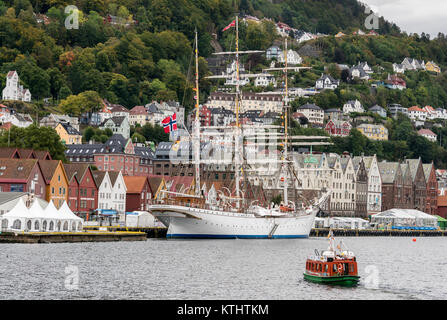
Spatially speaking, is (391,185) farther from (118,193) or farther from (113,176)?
(113,176)

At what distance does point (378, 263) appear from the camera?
7919 centimetres

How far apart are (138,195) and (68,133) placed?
217 feet

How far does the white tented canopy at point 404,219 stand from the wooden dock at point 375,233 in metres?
2.53

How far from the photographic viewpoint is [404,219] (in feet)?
538

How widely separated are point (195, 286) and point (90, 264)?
13521 millimetres

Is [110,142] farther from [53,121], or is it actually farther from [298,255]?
[298,255]

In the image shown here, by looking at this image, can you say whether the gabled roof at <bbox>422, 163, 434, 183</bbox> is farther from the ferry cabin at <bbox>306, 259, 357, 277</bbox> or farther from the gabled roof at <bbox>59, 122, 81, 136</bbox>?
the ferry cabin at <bbox>306, 259, 357, 277</bbox>

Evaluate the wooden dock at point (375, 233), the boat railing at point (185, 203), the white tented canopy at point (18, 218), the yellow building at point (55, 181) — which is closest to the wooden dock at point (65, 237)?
the white tented canopy at point (18, 218)

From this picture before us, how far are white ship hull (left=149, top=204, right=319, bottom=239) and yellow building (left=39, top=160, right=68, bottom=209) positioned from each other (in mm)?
14260

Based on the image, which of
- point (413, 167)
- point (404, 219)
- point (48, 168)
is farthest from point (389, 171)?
point (48, 168)

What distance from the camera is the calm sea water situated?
5300 cm

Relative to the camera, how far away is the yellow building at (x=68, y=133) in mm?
Result: 190750

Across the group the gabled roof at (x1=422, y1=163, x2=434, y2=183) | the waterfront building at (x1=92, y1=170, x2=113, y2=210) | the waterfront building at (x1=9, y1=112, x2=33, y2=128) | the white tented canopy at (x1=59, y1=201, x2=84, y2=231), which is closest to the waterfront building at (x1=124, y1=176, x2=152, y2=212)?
the waterfront building at (x1=92, y1=170, x2=113, y2=210)

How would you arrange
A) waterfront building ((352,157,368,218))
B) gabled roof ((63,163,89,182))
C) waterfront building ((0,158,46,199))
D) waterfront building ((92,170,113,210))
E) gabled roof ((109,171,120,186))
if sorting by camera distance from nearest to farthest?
1. waterfront building ((0,158,46,199))
2. gabled roof ((63,163,89,182))
3. waterfront building ((92,170,113,210))
4. gabled roof ((109,171,120,186))
5. waterfront building ((352,157,368,218))
